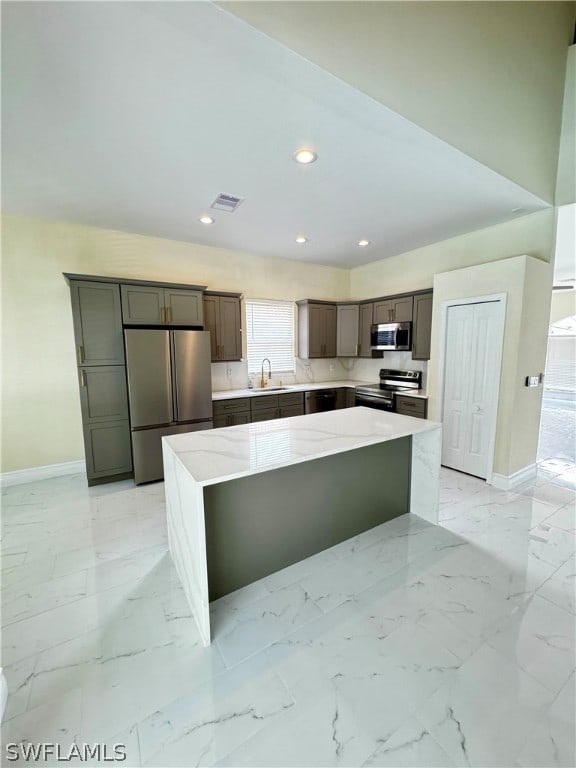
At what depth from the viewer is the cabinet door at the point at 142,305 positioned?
11.4ft

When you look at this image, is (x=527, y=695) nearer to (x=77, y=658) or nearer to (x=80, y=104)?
(x=77, y=658)

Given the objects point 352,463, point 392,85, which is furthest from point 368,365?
point 392,85

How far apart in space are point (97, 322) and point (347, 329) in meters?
3.76

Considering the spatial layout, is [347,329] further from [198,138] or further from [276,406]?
[198,138]

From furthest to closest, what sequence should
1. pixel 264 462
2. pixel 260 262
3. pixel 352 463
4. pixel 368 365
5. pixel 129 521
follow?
pixel 368 365, pixel 260 262, pixel 129 521, pixel 352 463, pixel 264 462

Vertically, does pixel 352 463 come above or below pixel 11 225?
below

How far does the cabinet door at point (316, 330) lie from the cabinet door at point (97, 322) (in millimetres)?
2847

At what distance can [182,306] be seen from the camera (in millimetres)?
3762

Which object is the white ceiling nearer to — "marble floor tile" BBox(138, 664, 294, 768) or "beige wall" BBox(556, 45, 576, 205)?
"beige wall" BBox(556, 45, 576, 205)

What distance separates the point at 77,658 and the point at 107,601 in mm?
360

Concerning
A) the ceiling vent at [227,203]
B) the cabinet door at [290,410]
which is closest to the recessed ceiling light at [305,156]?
the ceiling vent at [227,203]

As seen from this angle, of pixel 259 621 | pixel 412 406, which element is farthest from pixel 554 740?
pixel 412 406

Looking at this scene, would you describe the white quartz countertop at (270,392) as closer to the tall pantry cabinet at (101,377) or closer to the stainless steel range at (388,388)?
the stainless steel range at (388,388)

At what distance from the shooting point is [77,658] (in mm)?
1560
